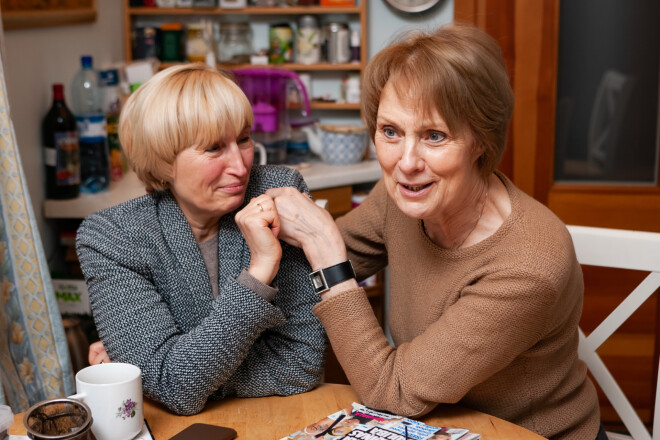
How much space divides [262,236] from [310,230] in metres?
0.10

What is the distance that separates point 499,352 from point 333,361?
0.64 m

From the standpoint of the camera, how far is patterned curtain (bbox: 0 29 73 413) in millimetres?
1587

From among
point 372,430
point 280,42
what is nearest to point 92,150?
point 280,42

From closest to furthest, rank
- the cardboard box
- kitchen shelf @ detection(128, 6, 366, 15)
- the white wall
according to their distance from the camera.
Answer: the white wall, the cardboard box, kitchen shelf @ detection(128, 6, 366, 15)

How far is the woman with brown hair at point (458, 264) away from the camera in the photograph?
121cm

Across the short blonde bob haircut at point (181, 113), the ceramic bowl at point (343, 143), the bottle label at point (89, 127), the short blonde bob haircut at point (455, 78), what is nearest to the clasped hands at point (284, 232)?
the short blonde bob haircut at point (181, 113)

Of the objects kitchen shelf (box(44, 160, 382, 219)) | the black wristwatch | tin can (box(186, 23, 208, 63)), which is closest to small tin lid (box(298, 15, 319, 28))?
tin can (box(186, 23, 208, 63))

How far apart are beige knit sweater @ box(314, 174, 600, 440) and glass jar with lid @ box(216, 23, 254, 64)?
→ 6.09ft

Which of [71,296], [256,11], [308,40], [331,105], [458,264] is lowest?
[71,296]

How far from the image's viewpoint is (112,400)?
1100mm

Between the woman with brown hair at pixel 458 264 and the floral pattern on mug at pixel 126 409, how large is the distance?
343mm

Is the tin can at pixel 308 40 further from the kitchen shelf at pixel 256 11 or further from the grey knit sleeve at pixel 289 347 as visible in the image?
the grey knit sleeve at pixel 289 347

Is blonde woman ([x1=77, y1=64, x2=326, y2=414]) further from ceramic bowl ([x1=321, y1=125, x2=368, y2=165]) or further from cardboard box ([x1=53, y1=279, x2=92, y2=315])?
ceramic bowl ([x1=321, y1=125, x2=368, y2=165])

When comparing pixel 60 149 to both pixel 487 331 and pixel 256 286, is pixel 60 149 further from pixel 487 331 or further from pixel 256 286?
pixel 487 331
